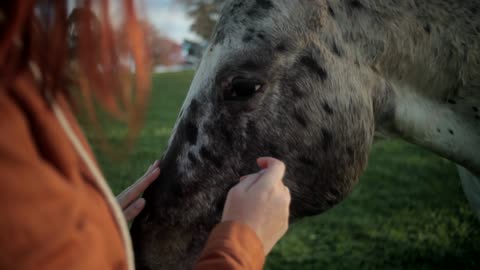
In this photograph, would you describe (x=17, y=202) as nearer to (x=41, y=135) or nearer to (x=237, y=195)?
(x=41, y=135)

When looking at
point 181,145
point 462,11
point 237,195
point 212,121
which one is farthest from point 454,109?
point 237,195

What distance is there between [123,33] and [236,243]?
51 cm

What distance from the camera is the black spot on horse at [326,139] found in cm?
193

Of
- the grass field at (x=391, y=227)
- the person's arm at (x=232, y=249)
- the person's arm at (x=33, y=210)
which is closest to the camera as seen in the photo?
the person's arm at (x=33, y=210)

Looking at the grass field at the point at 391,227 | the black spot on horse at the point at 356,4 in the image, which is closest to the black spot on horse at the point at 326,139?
the black spot on horse at the point at 356,4

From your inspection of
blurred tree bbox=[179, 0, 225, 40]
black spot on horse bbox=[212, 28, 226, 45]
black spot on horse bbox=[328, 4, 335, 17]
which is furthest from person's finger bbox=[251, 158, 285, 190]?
blurred tree bbox=[179, 0, 225, 40]

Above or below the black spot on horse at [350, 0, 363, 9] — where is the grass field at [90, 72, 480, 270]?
below

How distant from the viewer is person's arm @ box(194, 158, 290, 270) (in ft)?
3.22

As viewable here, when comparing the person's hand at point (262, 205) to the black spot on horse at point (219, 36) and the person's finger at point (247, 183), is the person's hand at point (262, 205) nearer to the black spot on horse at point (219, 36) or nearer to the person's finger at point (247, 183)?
the person's finger at point (247, 183)

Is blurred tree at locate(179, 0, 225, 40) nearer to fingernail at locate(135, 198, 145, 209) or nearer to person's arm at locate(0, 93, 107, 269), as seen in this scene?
fingernail at locate(135, 198, 145, 209)

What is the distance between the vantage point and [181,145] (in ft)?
6.20

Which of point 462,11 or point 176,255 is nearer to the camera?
point 176,255

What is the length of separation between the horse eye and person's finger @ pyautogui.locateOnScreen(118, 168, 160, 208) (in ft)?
1.52

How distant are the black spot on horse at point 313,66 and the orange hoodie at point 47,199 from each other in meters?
1.29
